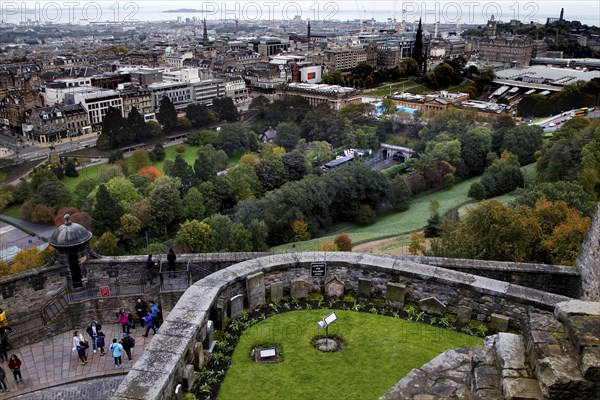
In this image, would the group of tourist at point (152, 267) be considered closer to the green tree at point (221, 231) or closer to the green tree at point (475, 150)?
the green tree at point (221, 231)

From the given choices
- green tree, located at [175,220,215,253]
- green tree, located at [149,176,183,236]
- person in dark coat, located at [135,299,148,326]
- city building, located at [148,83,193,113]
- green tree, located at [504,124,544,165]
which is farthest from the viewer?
city building, located at [148,83,193,113]

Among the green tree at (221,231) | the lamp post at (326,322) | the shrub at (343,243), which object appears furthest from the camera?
the green tree at (221,231)

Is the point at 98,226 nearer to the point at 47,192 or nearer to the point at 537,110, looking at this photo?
the point at 47,192

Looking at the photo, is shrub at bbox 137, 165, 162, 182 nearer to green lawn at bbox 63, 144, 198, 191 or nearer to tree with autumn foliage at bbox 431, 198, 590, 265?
green lawn at bbox 63, 144, 198, 191

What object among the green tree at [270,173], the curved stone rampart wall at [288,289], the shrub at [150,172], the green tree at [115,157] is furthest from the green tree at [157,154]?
the curved stone rampart wall at [288,289]

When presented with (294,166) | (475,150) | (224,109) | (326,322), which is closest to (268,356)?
(326,322)

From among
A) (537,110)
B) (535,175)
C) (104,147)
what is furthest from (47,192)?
(537,110)

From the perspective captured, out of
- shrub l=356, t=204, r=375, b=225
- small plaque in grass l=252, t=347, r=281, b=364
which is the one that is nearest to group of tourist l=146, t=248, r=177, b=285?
small plaque in grass l=252, t=347, r=281, b=364
